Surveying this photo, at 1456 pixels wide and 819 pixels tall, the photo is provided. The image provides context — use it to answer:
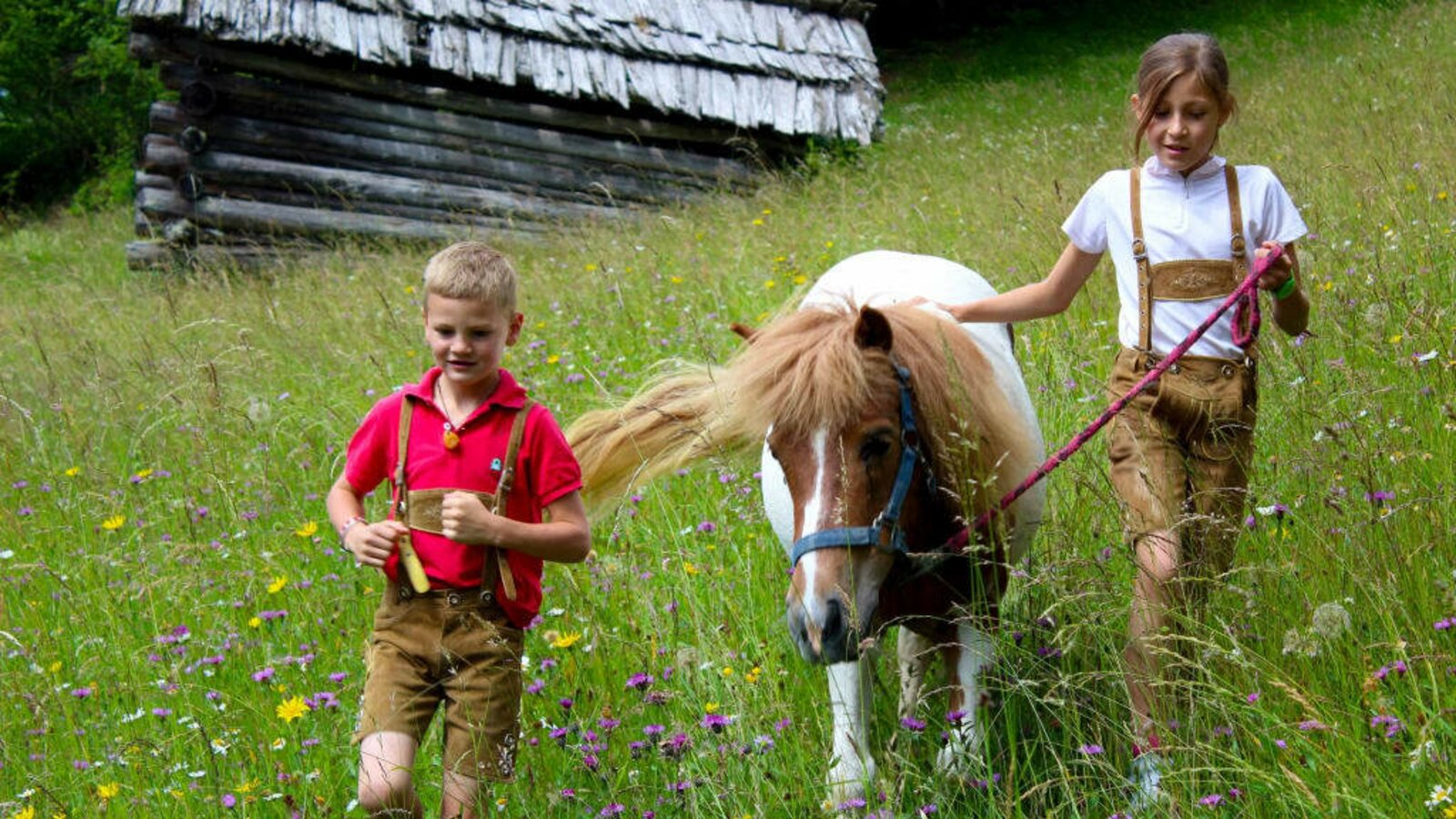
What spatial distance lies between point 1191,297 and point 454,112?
9.15 m

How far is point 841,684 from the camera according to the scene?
9.68ft

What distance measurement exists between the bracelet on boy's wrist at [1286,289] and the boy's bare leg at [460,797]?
6.40 ft

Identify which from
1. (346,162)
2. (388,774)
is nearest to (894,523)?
(388,774)

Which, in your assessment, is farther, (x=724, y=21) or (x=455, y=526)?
(x=724, y=21)

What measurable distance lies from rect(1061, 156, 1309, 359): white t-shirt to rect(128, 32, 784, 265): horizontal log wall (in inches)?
268

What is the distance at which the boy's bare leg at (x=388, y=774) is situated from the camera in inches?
99.3

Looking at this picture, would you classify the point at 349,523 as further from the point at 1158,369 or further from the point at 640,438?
the point at 1158,369

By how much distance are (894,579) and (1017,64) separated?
20.3 metres

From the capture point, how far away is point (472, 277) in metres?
2.63

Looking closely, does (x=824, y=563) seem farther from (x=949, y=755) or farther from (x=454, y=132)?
(x=454, y=132)

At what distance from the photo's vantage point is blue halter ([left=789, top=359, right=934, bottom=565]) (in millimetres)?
2504

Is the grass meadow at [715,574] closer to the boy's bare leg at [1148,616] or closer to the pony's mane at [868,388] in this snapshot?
the boy's bare leg at [1148,616]

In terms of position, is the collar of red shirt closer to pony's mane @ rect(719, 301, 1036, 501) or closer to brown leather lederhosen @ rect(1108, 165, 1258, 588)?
pony's mane @ rect(719, 301, 1036, 501)

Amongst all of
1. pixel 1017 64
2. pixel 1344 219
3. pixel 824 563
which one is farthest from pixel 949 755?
pixel 1017 64
